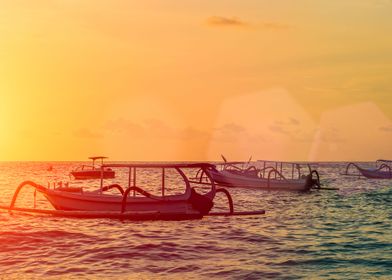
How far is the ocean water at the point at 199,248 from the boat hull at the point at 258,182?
2563cm

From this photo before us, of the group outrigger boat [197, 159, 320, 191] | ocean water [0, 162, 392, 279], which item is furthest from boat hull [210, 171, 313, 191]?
ocean water [0, 162, 392, 279]

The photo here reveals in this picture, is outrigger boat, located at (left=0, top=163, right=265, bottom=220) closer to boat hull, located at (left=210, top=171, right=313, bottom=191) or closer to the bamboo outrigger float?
the bamboo outrigger float

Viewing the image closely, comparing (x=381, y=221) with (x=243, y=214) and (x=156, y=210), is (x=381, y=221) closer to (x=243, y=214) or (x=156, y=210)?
(x=243, y=214)

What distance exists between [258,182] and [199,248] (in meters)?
45.5

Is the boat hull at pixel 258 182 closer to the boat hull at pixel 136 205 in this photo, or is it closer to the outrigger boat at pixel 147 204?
the outrigger boat at pixel 147 204

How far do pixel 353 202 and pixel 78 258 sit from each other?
126 feet

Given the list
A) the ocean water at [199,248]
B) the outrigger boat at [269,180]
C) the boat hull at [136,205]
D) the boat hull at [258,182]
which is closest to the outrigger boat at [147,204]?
the boat hull at [136,205]

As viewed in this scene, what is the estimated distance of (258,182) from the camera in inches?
2785

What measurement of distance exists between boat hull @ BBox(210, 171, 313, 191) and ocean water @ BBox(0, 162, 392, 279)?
25633 millimetres

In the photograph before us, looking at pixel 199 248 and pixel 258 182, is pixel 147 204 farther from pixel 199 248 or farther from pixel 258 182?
pixel 258 182

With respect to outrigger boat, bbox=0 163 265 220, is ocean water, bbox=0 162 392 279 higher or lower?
lower

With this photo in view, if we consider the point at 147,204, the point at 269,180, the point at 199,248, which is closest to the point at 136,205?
the point at 147,204

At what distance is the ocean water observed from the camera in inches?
822

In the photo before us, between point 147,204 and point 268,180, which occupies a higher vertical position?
point 268,180
